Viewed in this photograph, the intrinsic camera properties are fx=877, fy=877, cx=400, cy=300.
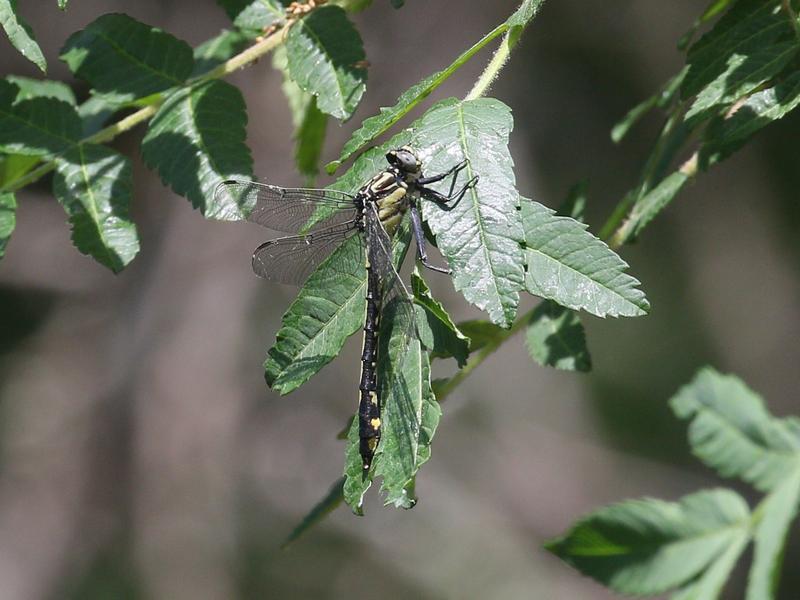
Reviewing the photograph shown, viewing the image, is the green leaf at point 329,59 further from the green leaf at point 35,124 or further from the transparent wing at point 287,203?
the green leaf at point 35,124

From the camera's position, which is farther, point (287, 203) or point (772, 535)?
point (287, 203)

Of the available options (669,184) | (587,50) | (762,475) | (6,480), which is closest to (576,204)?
(669,184)

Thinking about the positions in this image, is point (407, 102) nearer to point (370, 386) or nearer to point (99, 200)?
point (370, 386)

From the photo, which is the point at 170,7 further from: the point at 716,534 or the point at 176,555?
the point at 716,534

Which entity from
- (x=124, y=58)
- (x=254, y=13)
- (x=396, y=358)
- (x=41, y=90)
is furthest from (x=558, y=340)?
(x=41, y=90)

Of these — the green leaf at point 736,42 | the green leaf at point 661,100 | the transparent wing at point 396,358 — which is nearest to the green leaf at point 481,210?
the transparent wing at point 396,358

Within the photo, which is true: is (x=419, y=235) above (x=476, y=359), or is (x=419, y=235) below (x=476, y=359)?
above

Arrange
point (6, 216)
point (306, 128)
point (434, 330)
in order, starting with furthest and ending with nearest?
point (306, 128)
point (6, 216)
point (434, 330)
